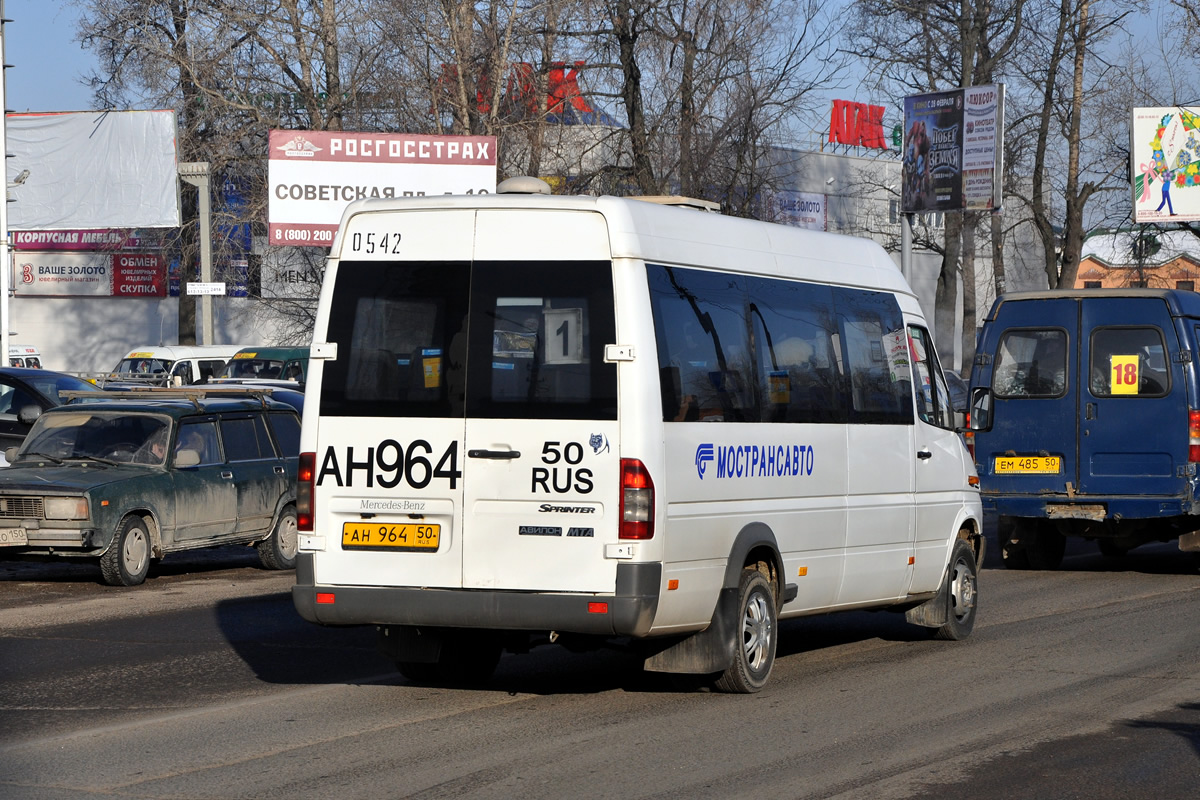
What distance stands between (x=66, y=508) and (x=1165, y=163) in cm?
3588

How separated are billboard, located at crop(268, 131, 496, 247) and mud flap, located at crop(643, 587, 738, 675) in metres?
23.2

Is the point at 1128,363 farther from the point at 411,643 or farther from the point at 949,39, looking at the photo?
the point at 949,39

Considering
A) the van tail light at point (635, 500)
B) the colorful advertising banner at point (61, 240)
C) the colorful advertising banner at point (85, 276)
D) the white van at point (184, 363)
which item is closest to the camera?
the van tail light at point (635, 500)

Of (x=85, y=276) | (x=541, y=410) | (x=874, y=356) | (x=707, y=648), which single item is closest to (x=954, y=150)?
(x=874, y=356)

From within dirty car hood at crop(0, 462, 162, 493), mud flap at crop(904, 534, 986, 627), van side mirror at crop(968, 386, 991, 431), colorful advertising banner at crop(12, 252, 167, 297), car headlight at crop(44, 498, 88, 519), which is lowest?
mud flap at crop(904, 534, 986, 627)

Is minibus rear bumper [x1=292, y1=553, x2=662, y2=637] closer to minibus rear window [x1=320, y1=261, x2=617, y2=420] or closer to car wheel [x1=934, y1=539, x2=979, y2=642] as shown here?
minibus rear window [x1=320, y1=261, x2=617, y2=420]

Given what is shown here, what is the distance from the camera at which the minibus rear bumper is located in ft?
25.2

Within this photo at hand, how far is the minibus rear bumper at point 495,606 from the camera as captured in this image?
25.2ft

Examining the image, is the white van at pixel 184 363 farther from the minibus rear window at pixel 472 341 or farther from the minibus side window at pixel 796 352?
the minibus rear window at pixel 472 341

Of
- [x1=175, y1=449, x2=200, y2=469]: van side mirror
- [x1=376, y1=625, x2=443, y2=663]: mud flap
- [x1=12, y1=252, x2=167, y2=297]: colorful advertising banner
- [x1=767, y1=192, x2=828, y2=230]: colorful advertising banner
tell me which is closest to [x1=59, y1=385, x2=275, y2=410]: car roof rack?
[x1=175, y1=449, x2=200, y2=469]: van side mirror

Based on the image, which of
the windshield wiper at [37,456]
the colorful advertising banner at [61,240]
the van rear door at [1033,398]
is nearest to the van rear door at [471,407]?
the windshield wiper at [37,456]

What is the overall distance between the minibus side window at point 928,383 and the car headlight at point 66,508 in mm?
7139

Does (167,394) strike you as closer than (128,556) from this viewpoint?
No

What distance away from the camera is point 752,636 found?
8742mm
